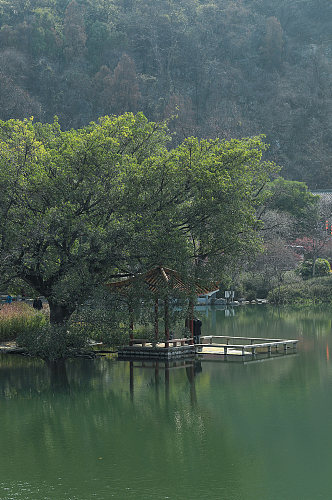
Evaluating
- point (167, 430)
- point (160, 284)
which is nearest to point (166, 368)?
point (160, 284)

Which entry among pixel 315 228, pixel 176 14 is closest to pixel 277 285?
pixel 315 228

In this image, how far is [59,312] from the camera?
27.8 meters

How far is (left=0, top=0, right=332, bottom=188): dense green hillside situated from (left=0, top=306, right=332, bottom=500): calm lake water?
273ft

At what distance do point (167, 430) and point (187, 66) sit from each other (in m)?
117

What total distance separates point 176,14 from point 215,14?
7.90 metres

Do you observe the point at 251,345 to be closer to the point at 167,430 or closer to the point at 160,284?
the point at 160,284

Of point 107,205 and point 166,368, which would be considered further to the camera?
point 107,205

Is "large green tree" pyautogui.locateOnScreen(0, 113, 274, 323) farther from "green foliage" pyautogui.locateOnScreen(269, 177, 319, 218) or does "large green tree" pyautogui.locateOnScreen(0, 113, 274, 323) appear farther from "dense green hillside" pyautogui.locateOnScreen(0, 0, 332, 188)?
"dense green hillside" pyautogui.locateOnScreen(0, 0, 332, 188)

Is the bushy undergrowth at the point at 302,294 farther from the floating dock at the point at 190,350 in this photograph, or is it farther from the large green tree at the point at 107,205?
the large green tree at the point at 107,205

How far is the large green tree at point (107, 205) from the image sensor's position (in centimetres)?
2528

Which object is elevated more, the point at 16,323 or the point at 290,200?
the point at 290,200

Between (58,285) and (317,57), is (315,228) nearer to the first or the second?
(58,285)

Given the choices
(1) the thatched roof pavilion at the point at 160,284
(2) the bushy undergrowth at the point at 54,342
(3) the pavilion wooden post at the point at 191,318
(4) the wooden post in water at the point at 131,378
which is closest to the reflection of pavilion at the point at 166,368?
(4) the wooden post in water at the point at 131,378

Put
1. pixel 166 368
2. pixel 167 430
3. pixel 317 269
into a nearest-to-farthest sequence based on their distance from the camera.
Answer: pixel 167 430
pixel 166 368
pixel 317 269
